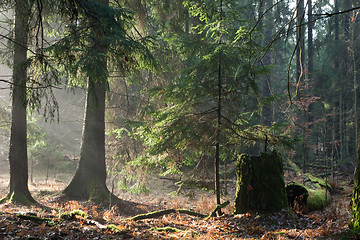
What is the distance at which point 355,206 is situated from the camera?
12.3ft

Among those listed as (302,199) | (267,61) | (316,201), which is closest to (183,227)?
(302,199)

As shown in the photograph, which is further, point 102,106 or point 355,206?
point 102,106

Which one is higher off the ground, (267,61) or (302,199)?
(267,61)

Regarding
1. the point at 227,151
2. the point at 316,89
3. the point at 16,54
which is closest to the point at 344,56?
the point at 316,89

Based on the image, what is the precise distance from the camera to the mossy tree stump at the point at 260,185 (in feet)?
20.7

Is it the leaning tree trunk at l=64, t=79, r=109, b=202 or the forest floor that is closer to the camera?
the forest floor

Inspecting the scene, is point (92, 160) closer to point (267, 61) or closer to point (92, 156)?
point (92, 156)

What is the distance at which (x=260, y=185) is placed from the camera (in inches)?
251

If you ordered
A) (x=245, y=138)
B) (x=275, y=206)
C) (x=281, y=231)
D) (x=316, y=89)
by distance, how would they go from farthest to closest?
(x=316, y=89), (x=245, y=138), (x=275, y=206), (x=281, y=231)

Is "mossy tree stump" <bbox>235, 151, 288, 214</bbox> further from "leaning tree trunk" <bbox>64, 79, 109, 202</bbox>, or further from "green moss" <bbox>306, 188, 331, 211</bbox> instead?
"leaning tree trunk" <bbox>64, 79, 109, 202</bbox>

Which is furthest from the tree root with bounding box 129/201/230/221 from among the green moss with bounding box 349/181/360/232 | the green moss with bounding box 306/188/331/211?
the green moss with bounding box 349/181/360/232

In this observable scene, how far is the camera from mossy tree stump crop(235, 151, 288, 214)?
630cm

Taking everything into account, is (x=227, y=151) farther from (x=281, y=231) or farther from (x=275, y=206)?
(x=281, y=231)

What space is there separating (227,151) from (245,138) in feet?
3.48
